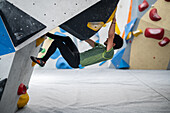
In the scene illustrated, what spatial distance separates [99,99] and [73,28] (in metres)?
1.09

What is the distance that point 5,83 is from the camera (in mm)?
1043

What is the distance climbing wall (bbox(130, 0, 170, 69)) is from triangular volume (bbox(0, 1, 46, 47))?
409 cm

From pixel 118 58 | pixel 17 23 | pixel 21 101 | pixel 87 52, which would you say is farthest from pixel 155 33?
pixel 17 23

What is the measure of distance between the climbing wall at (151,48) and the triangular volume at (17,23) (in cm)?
409

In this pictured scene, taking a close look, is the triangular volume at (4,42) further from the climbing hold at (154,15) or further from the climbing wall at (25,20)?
the climbing hold at (154,15)

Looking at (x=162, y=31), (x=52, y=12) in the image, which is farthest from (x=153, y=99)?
(x=162, y=31)

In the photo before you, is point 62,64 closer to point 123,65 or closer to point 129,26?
point 123,65

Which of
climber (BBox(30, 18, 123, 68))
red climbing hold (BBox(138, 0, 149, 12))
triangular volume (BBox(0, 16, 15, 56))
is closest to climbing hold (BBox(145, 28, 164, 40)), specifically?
red climbing hold (BBox(138, 0, 149, 12))

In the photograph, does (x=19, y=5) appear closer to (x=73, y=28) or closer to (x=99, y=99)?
(x=73, y=28)

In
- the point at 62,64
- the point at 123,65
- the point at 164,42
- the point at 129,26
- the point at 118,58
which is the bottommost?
the point at 62,64

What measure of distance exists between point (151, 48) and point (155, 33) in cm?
46

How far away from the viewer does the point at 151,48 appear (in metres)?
4.45

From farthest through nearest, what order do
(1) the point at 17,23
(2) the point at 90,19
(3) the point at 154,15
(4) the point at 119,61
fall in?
(4) the point at 119,61 → (3) the point at 154,15 → (2) the point at 90,19 → (1) the point at 17,23

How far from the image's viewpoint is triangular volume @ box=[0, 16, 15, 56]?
38.8 inches
